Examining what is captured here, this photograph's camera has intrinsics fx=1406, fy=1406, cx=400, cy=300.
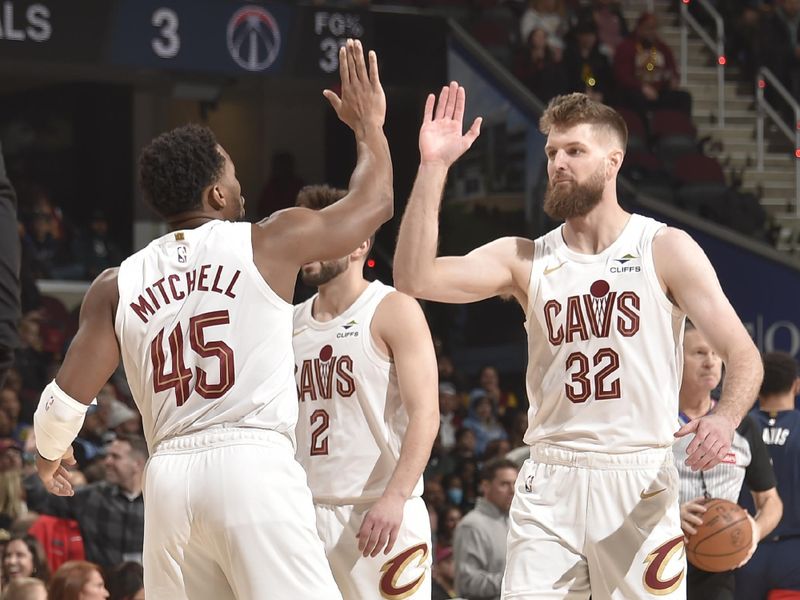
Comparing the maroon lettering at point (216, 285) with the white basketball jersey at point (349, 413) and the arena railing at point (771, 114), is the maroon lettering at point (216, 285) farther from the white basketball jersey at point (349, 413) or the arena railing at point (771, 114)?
the arena railing at point (771, 114)

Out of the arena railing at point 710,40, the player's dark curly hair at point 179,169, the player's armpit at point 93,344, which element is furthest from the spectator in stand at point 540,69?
the player's armpit at point 93,344

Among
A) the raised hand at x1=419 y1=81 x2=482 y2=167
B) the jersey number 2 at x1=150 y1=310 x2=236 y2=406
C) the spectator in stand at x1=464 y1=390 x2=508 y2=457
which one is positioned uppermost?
the raised hand at x1=419 y1=81 x2=482 y2=167

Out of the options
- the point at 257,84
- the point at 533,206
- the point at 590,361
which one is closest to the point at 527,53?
the point at 533,206

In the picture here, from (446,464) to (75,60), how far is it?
4.73 metres

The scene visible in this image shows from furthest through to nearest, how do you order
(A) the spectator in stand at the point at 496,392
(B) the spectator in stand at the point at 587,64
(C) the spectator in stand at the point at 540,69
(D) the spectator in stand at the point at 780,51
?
1. (D) the spectator in stand at the point at 780,51
2. (B) the spectator in stand at the point at 587,64
3. (C) the spectator in stand at the point at 540,69
4. (A) the spectator in stand at the point at 496,392

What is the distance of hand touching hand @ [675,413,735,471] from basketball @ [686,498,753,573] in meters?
1.77

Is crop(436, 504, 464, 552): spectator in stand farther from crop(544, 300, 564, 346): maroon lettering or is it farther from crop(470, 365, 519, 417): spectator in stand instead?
crop(544, 300, 564, 346): maroon lettering

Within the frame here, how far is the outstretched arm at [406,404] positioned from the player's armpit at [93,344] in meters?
1.21

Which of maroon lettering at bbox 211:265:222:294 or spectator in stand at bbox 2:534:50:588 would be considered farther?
spectator in stand at bbox 2:534:50:588

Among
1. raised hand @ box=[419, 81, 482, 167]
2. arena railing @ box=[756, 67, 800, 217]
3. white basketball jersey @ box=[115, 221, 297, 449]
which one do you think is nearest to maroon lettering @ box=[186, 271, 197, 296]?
white basketball jersey @ box=[115, 221, 297, 449]

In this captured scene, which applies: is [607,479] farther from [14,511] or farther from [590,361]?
[14,511]

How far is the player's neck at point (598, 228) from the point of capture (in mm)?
4996

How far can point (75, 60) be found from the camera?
1204 cm

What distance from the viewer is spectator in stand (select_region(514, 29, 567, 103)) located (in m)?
15.0
